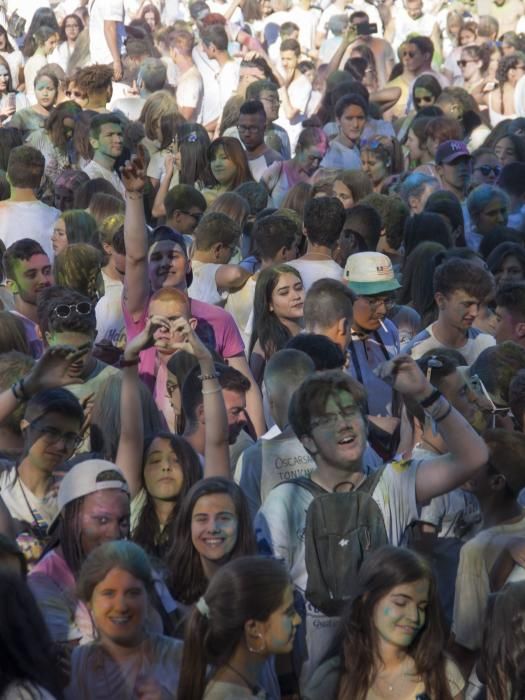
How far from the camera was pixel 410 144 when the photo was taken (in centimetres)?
1520

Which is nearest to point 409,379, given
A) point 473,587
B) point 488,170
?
point 473,587

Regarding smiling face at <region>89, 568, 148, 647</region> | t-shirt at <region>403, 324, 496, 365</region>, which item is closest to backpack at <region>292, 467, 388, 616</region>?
smiling face at <region>89, 568, 148, 647</region>

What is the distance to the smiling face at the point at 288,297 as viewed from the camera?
28.8ft

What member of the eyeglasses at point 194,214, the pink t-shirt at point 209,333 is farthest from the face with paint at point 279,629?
the eyeglasses at point 194,214

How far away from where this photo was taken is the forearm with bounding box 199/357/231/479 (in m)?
6.86

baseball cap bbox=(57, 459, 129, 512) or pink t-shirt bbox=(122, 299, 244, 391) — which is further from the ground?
baseball cap bbox=(57, 459, 129, 512)

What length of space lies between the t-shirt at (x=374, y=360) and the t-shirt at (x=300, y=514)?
1.95 metres

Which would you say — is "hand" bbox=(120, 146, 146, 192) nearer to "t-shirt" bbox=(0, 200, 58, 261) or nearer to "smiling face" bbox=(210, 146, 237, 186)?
"t-shirt" bbox=(0, 200, 58, 261)

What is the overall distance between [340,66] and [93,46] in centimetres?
273

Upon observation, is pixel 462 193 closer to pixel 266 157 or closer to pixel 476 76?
pixel 266 157

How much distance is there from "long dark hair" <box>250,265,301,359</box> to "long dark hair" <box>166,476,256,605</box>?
259 centimetres

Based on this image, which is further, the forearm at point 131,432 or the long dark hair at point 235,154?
the long dark hair at point 235,154

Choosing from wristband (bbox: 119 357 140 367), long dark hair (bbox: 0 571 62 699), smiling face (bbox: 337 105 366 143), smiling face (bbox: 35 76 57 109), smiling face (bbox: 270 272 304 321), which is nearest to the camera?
long dark hair (bbox: 0 571 62 699)

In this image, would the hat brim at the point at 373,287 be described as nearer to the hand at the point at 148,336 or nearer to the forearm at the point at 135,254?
the forearm at the point at 135,254
